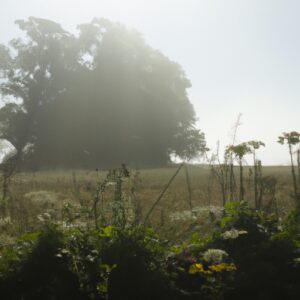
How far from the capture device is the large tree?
119ft

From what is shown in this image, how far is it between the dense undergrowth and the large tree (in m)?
29.2

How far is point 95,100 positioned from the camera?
37.9 meters

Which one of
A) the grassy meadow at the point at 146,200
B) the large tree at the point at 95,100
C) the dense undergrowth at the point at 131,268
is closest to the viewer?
the dense undergrowth at the point at 131,268

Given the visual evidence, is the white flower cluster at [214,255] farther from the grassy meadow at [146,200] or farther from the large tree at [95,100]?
the large tree at [95,100]

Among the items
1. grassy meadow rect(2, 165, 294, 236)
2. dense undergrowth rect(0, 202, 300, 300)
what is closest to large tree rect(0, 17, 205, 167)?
grassy meadow rect(2, 165, 294, 236)

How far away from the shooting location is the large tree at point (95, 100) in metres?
36.2

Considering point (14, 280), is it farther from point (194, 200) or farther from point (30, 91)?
point (30, 91)

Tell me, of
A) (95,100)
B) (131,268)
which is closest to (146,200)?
(131,268)

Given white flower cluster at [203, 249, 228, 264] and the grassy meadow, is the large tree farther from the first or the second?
white flower cluster at [203, 249, 228, 264]

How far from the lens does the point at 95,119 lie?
37.0 meters

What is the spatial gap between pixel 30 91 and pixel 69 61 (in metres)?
4.55

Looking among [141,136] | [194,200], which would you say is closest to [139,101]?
[141,136]

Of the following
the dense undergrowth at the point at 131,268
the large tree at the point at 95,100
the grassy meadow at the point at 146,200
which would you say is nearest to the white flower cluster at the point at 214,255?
the dense undergrowth at the point at 131,268

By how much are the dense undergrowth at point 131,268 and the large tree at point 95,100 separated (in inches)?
1149
